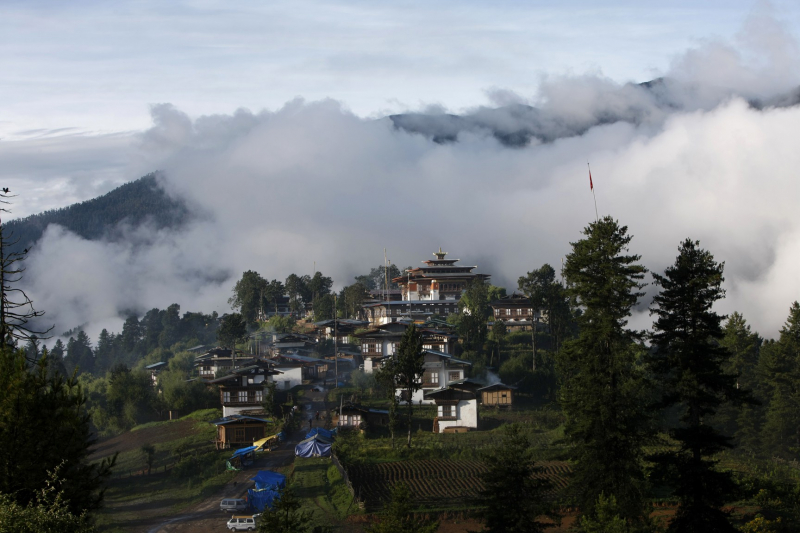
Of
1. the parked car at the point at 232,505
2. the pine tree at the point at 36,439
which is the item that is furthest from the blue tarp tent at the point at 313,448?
the pine tree at the point at 36,439

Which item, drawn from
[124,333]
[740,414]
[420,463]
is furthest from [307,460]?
[124,333]

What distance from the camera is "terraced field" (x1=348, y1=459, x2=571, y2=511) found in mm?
42375

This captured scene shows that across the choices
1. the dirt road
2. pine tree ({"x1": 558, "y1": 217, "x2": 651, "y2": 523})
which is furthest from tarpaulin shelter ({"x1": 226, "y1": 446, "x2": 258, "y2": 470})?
pine tree ({"x1": 558, "y1": 217, "x2": 651, "y2": 523})

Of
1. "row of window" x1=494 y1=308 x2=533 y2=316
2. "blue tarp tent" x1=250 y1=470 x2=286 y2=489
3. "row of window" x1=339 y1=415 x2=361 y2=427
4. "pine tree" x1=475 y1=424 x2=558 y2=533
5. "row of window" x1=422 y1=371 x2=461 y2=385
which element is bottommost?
"blue tarp tent" x1=250 y1=470 x2=286 y2=489

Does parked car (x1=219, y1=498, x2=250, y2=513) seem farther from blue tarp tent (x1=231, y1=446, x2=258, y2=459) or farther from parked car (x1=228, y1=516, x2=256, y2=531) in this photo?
blue tarp tent (x1=231, y1=446, x2=258, y2=459)

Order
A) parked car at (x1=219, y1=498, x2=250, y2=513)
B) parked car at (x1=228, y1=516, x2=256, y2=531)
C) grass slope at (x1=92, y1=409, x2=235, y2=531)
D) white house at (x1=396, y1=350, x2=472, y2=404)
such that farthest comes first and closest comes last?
white house at (x1=396, y1=350, x2=472, y2=404) → grass slope at (x1=92, y1=409, x2=235, y2=531) → parked car at (x1=219, y1=498, x2=250, y2=513) → parked car at (x1=228, y1=516, x2=256, y2=531)

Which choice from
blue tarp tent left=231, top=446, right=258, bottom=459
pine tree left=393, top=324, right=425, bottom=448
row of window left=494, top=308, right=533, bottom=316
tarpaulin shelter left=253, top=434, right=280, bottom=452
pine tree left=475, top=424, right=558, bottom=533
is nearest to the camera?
pine tree left=475, top=424, right=558, bottom=533

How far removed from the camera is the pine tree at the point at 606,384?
3119 cm

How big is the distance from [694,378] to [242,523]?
74.4 ft

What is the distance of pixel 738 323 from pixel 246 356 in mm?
51455

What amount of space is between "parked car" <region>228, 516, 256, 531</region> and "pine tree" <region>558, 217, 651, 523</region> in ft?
53.7

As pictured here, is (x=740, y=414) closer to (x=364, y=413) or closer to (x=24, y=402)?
(x=364, y=413)

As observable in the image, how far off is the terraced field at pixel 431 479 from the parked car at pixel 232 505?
6379mm

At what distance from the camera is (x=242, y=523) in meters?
38.5
